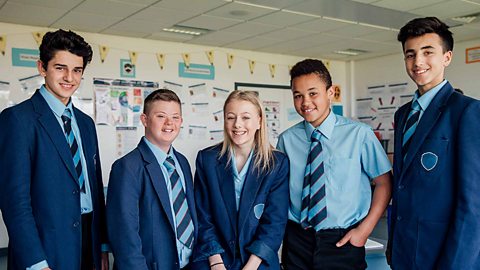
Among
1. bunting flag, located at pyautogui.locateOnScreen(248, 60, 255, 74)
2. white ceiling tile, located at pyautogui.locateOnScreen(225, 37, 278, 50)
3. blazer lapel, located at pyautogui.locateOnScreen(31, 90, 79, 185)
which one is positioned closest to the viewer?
blazer lapel, located at pyautogui.locateOnScreen(31, 90, 79, 185)

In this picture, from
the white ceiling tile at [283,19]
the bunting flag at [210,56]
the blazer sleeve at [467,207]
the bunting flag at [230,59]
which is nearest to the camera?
the blazer sleeve at [467,207]

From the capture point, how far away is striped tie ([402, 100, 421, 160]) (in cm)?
190

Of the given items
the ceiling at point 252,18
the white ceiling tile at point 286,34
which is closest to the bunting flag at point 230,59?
the ceiling at point 252,18

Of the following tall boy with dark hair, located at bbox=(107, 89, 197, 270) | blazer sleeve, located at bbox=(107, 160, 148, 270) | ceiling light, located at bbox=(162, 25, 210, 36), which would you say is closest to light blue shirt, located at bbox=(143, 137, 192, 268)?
tall boy with dark hair, located at bbox=(107, 89, 197, 270)

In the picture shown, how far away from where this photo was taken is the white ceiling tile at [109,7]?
4.12 m

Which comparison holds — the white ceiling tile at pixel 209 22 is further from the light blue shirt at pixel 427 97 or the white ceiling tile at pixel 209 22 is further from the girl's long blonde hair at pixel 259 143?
the light blue shirt at pixel 427 97

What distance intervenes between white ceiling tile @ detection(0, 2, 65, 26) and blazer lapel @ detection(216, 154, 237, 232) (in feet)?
9.58

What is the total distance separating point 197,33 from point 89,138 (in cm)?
342

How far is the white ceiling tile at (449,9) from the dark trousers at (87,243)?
11.7 ft

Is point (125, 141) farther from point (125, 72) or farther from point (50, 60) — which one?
point (50, 60)

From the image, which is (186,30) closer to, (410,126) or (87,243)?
(87,243)

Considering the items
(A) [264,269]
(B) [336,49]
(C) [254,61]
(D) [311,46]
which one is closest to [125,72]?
(C) [254,61]

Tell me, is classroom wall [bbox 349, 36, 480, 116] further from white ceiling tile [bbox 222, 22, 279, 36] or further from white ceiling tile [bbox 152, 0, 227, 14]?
white ceiling tile [bbox 152, 0, 227, 14]

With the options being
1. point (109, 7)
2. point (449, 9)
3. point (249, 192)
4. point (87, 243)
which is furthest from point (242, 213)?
point (449, 9)
